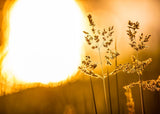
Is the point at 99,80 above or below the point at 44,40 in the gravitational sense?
below

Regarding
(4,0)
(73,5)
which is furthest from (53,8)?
(4,0)

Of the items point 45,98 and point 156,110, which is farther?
point 156,110

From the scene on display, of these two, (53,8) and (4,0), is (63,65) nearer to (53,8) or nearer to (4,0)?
(53,8)

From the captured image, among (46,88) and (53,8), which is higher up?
(53,8)
